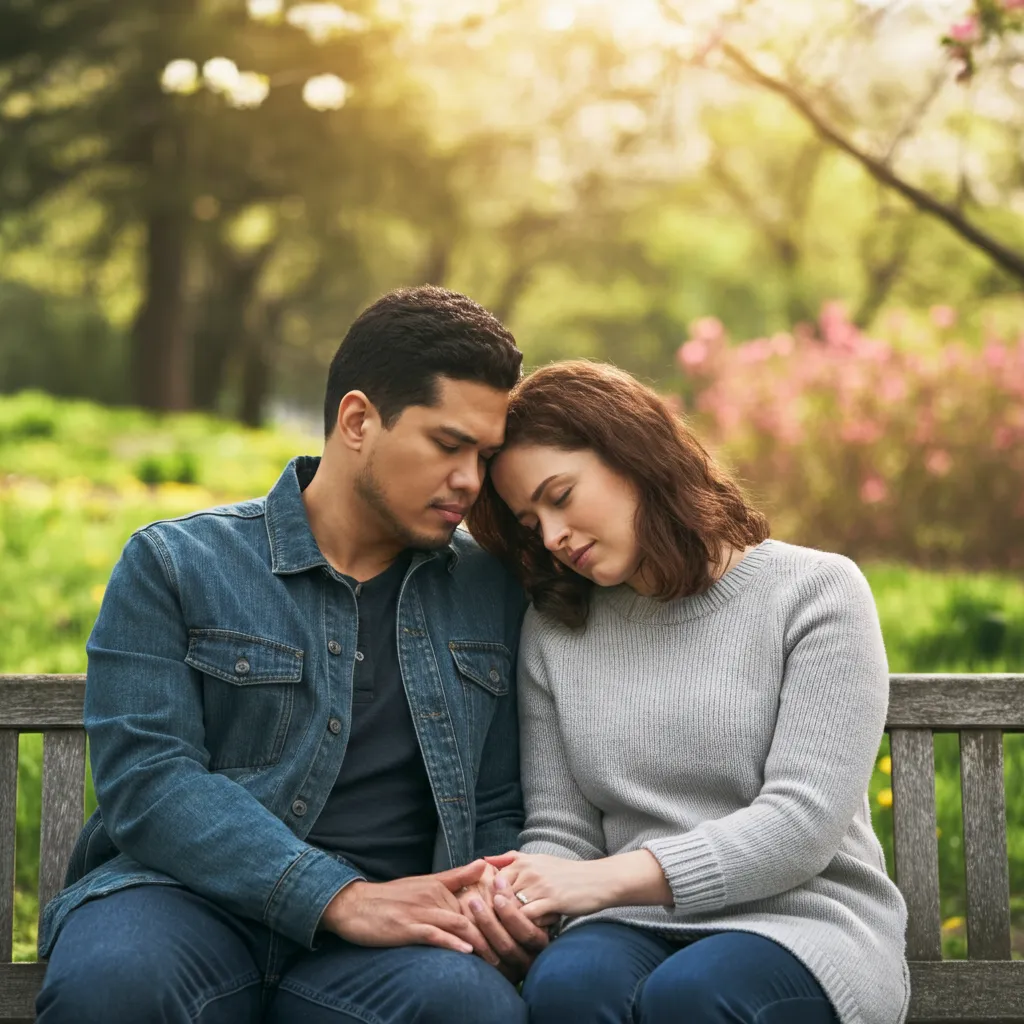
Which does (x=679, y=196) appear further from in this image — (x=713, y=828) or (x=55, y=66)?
(x=713, y=828)

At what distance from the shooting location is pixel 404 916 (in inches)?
97.5

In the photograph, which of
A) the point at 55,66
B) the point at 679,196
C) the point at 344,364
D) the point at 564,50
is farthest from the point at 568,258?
the point at 344,364

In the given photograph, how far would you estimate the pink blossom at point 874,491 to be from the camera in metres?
8.22

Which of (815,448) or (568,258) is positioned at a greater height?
(568,258)

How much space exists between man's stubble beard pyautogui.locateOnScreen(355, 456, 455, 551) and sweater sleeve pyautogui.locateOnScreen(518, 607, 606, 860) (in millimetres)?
316

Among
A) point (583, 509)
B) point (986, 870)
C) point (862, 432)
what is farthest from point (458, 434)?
point (862, 432)

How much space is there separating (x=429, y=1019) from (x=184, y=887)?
53 cm

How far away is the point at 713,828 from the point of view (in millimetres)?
→ 2551

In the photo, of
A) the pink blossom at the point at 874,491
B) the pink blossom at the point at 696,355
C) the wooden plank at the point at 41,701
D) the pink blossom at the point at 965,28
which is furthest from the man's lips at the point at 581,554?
the pink blossom at the point at 696,355

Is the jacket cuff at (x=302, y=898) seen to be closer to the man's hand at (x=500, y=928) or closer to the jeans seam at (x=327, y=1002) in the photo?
the jeans seam at (x=327, y=1002)

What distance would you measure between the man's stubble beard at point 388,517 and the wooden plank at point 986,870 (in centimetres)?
126

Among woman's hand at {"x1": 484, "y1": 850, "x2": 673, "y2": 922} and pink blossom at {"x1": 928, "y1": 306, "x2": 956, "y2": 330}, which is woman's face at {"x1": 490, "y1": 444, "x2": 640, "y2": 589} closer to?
woman's hand at {"x1": 484, "y1": 850, "x2": 673, "y2": 922}

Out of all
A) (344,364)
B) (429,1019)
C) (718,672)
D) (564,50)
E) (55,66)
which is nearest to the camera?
(429,1019)

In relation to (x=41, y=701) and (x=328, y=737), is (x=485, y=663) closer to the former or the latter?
(x=328, y=737)
